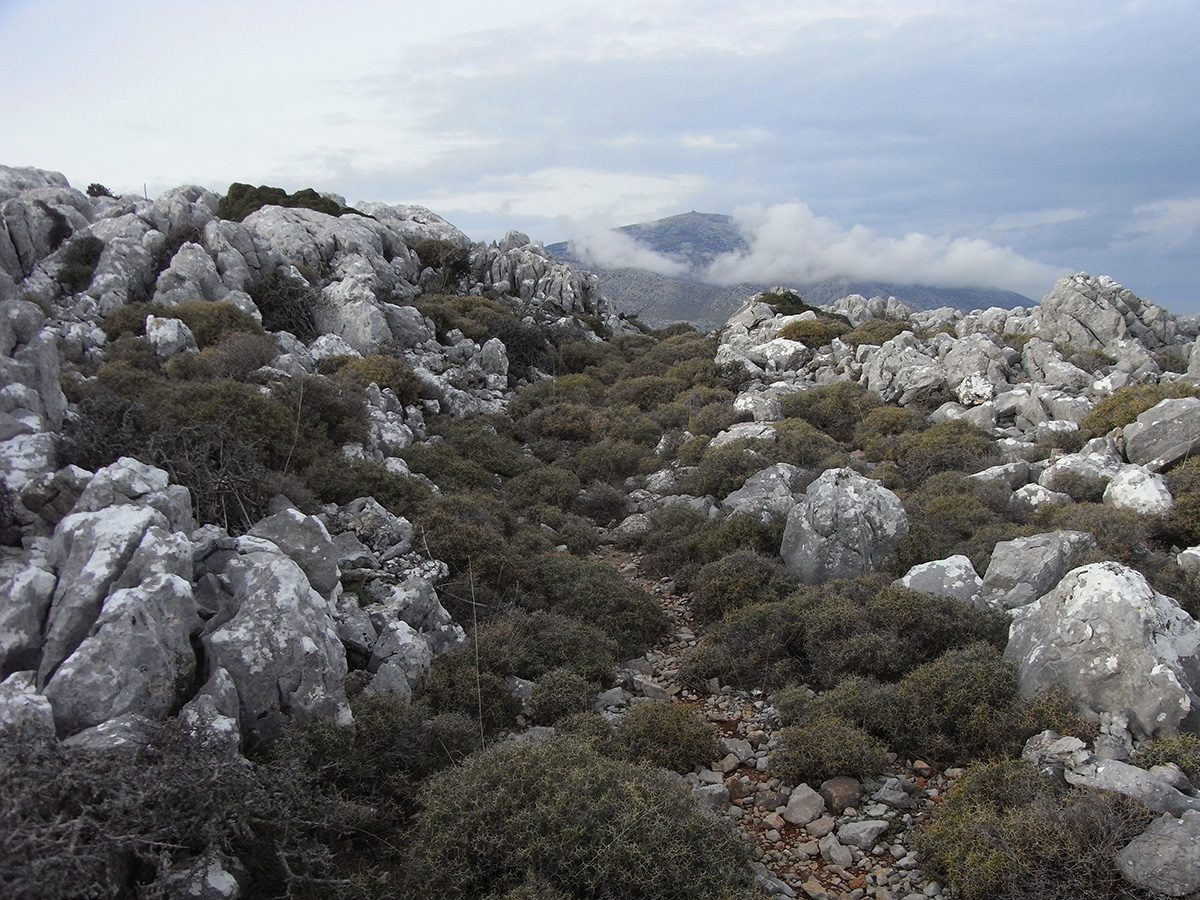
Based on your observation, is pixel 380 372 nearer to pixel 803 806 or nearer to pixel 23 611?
pixel 23 611

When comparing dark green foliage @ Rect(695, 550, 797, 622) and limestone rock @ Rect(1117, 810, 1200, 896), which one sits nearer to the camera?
limestone rock @ Rect(1117, 810, 1200, 896)

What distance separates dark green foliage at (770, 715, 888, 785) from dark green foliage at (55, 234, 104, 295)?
2691cm

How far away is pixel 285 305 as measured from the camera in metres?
26.5

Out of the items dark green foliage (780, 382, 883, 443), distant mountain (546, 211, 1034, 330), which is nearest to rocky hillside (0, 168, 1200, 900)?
dark green foliage (780, 382, 883, 443)

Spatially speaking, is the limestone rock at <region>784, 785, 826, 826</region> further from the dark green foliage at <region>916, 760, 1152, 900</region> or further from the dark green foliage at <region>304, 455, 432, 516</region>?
the dark green foliage at <region>304, 455, 432, 516</region>

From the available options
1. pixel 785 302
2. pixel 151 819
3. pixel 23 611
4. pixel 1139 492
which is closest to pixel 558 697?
pixel 151 819

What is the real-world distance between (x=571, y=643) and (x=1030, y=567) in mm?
6793

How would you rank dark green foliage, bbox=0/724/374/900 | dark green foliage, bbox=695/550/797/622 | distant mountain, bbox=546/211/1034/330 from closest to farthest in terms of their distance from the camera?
dark green foliage, bbox=0/724/374/900
dark green foliage, bbox=695/550/797/622
distant mountain, bbox=546/211/1034/330

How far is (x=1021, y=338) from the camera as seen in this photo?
2780 centimetres

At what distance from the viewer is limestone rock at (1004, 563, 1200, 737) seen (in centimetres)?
751

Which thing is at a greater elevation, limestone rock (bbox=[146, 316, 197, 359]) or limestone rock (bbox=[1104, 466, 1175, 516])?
limestone rock (bbox=[146, 316, 197, 359])

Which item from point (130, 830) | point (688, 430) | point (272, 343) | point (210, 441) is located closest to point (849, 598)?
point (130, 830)

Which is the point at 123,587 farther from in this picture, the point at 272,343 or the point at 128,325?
the point at 128,325

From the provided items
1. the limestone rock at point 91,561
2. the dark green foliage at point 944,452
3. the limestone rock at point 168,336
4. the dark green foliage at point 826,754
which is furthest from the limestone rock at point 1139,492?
the limestone rock at point 168,336
